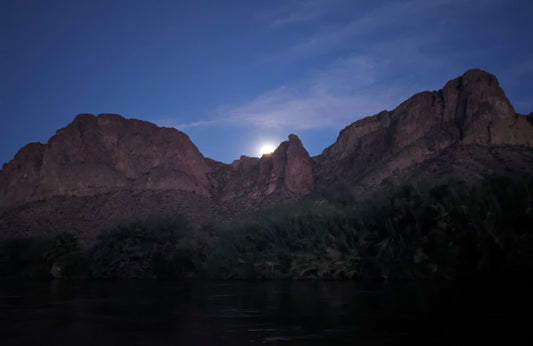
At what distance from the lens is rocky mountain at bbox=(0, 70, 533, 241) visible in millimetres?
60094

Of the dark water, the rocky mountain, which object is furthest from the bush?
the rocky mountain

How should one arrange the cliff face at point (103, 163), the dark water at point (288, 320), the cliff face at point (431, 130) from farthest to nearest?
the cliff face at point (103, 163) → the cliff face at point (431, 130) → the dark water at point (288, 320)

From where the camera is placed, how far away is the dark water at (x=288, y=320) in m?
5.88

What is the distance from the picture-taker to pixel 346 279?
18578 mm

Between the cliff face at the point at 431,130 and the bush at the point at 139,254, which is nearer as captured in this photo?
the bush at the point at 139,254

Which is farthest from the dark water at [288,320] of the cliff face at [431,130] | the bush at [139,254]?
the cliff face at [431,130]

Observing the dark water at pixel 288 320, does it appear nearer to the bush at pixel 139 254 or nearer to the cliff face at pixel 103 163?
the bush at pixel 139 254

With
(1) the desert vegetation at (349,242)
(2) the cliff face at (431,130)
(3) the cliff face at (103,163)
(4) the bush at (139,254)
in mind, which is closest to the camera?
(1) the desert vegetation at (349,242)

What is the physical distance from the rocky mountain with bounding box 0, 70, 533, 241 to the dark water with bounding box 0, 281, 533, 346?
38.7 m

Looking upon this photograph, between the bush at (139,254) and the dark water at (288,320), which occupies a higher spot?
the bush at (139,254)

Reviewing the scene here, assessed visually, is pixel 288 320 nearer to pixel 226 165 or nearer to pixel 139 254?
pixel 139 254

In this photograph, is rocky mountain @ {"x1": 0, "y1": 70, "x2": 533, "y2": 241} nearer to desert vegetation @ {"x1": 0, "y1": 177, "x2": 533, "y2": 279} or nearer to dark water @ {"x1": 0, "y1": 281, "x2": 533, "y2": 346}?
desert vegetation @ {"x1": 0, "y1": 177, "x2": 533, "y2": 279}

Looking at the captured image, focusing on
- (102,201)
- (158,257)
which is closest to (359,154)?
(102,201)

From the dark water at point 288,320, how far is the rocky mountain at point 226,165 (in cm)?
3867
